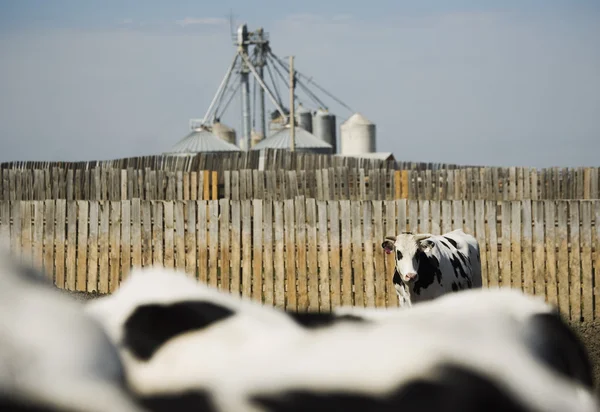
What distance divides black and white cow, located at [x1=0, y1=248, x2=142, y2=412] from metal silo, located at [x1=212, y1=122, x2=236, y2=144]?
72777mm

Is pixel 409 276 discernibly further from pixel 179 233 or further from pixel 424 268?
pixel 179 233

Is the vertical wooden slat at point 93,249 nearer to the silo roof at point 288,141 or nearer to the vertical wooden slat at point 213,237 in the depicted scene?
the vertical wooden slat at point 213,237

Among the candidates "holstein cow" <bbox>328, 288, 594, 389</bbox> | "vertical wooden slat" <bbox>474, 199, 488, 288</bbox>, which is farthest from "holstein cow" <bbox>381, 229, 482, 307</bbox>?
"holstein cow" <bbox>328, 288, 594, 389</bbox>

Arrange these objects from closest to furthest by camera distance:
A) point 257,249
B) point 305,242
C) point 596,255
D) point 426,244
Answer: point 426,244 → point 596,255 → point 305,242 → point 257,249

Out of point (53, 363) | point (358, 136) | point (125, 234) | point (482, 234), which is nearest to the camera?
point (53, 363)

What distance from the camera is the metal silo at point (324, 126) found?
228ft

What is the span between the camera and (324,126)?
69.6m

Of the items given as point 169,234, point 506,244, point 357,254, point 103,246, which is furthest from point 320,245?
point 103,246

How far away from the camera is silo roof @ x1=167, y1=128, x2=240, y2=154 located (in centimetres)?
5888

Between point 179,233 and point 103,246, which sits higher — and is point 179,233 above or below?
above

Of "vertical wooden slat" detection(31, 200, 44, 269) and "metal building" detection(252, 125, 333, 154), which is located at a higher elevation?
"metal building" detection(252, 125, 333, 154)

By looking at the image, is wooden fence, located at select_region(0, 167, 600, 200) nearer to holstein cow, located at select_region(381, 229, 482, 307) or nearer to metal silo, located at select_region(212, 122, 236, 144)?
holstein cow, located at select_region(381, 229, 482, 307)

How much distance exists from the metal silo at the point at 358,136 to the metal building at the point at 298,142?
3.31 metres

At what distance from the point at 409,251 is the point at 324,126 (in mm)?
60487
